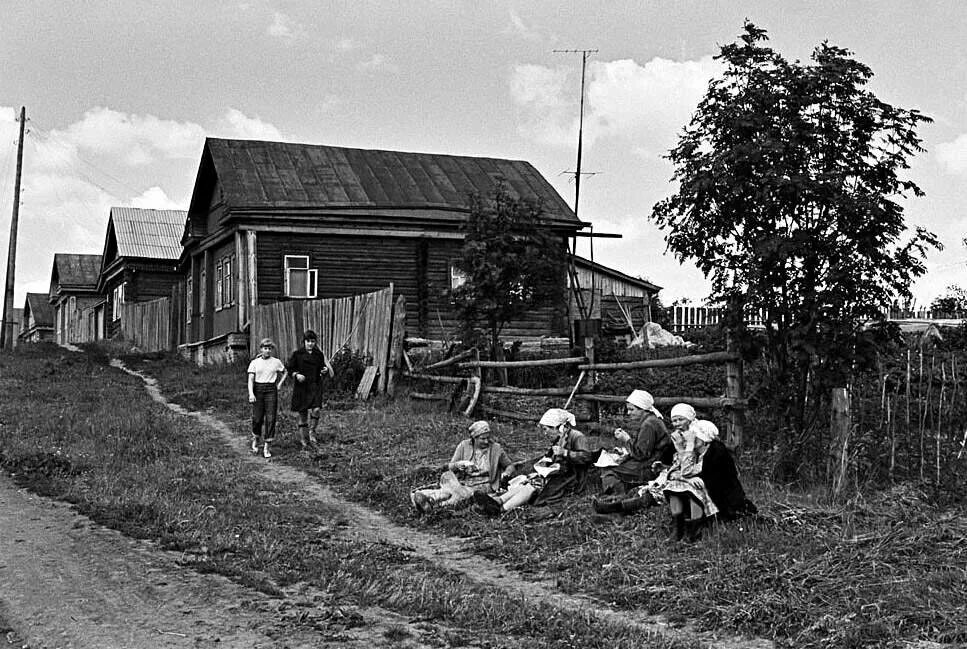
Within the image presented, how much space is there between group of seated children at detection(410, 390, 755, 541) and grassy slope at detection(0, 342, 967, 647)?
0.24 m

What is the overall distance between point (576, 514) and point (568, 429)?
150 centimetres

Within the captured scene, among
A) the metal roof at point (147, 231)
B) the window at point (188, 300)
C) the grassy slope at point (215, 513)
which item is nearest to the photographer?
the grassy slope at point (215, 513)

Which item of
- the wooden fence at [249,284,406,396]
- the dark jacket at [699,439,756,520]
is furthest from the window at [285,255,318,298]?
the dark jacket at [699,439,756,520]

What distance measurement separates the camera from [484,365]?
56.4 ft

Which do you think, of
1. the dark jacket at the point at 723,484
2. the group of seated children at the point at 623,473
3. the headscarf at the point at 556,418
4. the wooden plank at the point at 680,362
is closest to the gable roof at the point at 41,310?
the wooden plank at the point at 680,362

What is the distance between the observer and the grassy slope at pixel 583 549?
6680mm

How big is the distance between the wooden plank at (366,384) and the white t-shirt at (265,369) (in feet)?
14.8

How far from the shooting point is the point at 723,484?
345 inches

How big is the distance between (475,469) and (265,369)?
4609 millimetres

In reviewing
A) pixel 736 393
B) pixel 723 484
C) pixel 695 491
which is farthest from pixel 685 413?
pixel 736 393

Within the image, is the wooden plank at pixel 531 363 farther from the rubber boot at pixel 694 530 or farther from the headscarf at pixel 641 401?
the rubber boot at pixel 694 530

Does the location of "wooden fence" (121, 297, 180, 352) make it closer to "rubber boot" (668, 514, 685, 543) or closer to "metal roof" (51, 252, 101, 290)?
"metal roof" (51, 252, 101, 290)

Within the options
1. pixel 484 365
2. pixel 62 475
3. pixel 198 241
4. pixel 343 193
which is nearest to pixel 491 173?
pixel 343 193

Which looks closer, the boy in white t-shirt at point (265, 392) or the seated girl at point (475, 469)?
the seated girl at point (475, 469)
